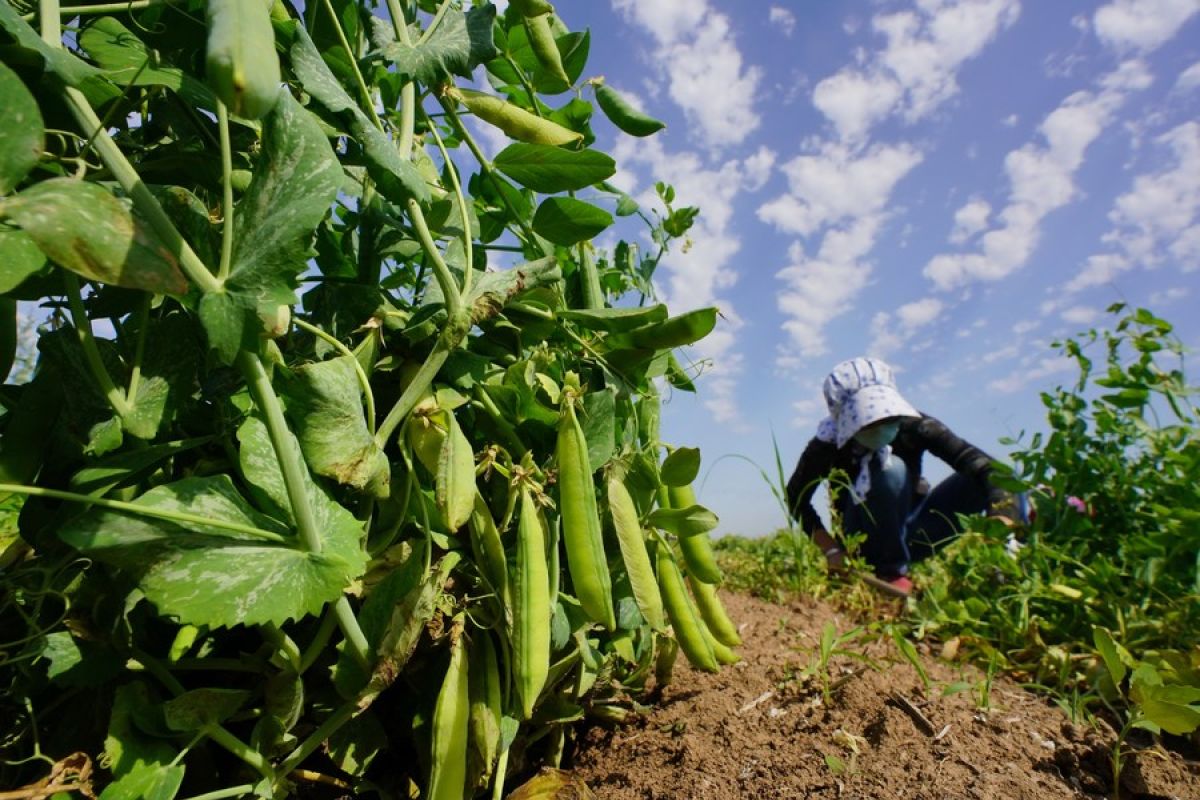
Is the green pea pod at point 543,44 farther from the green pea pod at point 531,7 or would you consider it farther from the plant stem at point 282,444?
the plant stem at point 282,444

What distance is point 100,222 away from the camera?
1.67 ft

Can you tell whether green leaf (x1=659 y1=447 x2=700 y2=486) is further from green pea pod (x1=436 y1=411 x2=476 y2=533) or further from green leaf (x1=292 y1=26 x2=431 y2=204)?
green leaf (x1=292 y1=26 x2=431 y2=204)

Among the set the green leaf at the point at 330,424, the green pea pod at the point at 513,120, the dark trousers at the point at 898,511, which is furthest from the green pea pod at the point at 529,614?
the dark trousers at the point at 898,511

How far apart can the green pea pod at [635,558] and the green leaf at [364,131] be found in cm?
53

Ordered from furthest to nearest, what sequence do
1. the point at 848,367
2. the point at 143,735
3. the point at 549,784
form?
the point at 848,367, the point at 549,784, the point at 143,735

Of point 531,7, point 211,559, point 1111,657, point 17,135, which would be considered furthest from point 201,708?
point 1111,657

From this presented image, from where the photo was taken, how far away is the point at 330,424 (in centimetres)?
76

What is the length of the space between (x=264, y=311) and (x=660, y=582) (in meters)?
0.82

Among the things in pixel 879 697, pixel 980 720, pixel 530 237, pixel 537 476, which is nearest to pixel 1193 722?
pixel 980 720

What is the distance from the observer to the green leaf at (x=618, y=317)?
0.98 meters

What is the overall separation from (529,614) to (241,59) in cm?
69

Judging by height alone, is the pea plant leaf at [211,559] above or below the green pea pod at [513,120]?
below

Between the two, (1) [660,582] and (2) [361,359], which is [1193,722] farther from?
(2) [361,359]

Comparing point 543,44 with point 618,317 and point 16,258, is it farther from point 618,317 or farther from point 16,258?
point 16,258
